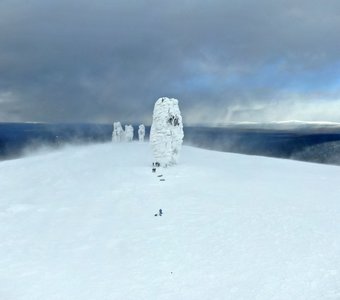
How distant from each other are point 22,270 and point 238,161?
3238 centimetres

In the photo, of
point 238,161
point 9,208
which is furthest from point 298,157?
point 9,208

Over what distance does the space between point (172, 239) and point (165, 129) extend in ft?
60.3

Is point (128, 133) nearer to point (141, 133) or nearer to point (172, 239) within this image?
point (141, 133)

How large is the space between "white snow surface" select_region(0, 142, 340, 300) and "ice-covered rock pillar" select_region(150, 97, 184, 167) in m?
4.73

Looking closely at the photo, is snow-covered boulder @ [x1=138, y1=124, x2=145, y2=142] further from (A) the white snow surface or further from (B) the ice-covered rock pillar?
(A) the white snow surface

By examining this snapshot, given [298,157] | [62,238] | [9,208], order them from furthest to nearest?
1. [298,157]
2. [9,208]
3. [62,238]

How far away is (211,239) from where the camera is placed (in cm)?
1720

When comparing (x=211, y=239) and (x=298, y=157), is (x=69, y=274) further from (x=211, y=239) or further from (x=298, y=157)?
(x=298, y=157)

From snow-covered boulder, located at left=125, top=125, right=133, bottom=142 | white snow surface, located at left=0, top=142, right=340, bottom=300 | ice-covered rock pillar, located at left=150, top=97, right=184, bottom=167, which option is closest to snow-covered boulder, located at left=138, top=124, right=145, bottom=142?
snow-covered boulder, located at left=125, top=125, right=133, bottom=142

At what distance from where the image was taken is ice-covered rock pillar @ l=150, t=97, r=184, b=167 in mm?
34969

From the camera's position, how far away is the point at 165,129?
114 feet

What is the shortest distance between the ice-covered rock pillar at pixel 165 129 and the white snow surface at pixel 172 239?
4.73m

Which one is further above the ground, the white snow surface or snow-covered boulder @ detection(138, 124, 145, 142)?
snow-covered boulder @ detection(138, 124, 145, 142)

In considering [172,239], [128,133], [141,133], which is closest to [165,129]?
[172,239]
